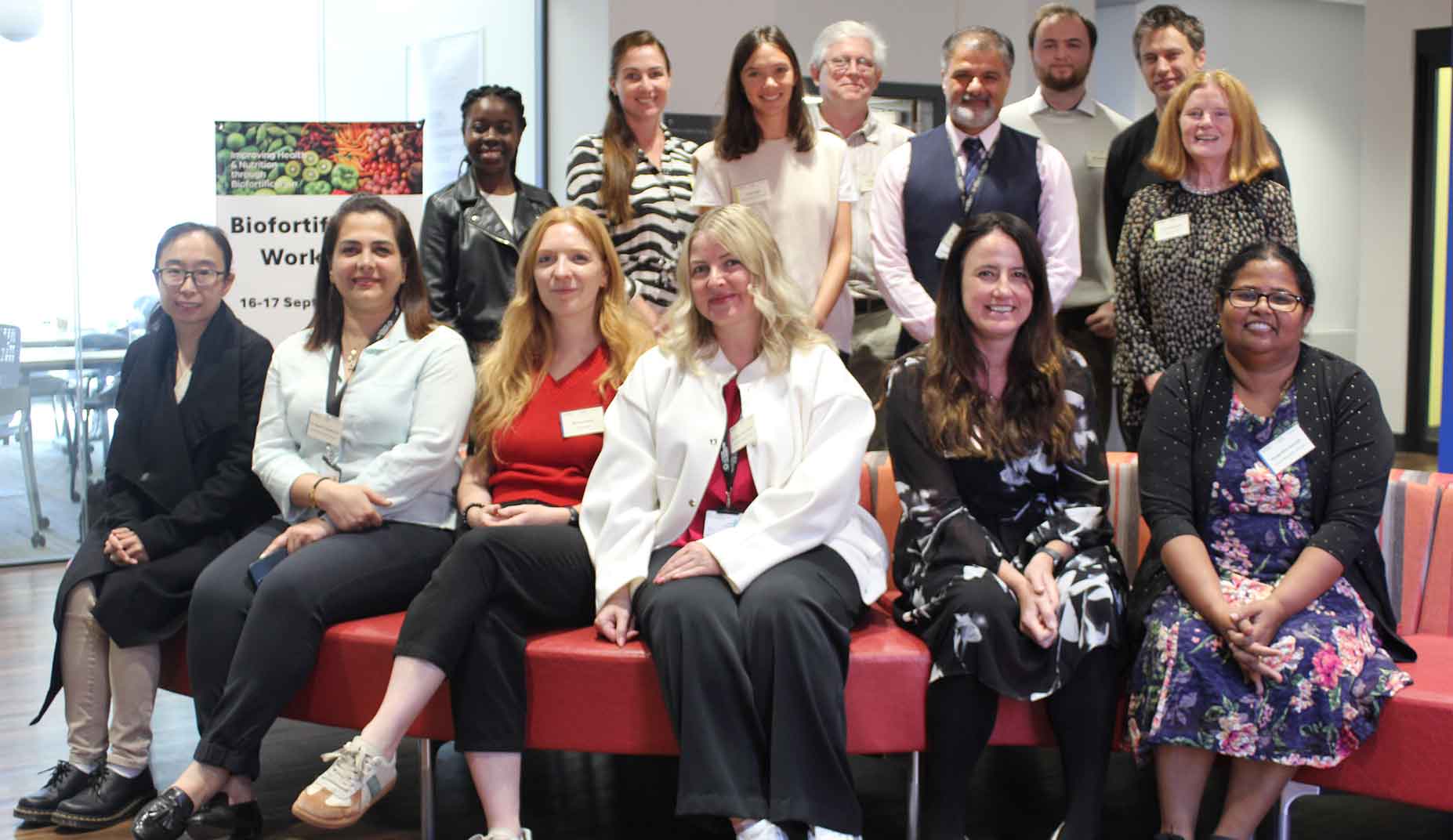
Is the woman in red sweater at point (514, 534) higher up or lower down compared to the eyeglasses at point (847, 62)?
lower down

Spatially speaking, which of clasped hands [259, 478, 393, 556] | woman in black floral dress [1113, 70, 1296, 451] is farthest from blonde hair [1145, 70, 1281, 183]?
clasped hands [259, 478, 393, 556]

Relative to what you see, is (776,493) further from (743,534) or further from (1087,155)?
(1087,155)

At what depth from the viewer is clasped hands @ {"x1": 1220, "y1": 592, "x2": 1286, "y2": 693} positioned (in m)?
2.74

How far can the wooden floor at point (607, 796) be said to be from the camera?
126 inches

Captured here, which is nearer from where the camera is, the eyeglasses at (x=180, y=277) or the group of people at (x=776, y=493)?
the group of people at (x=776, y=493)

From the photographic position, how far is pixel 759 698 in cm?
279

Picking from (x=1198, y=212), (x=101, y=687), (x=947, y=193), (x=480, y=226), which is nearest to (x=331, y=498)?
(x=101, y=687)

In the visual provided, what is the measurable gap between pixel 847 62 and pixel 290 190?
1881 millimetres

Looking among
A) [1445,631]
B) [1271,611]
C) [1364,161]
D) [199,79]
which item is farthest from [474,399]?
[1364,161]

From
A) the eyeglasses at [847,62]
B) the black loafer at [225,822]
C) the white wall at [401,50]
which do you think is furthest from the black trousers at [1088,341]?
the white wall at [401,50]

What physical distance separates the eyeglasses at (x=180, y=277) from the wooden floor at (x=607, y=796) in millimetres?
1239

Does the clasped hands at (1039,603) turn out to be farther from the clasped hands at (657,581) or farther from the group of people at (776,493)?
the clasped hands at (657,581)

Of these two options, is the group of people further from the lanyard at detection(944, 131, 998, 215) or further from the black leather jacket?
the black leather jacket

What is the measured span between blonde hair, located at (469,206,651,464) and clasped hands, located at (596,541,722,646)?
1.96ft
